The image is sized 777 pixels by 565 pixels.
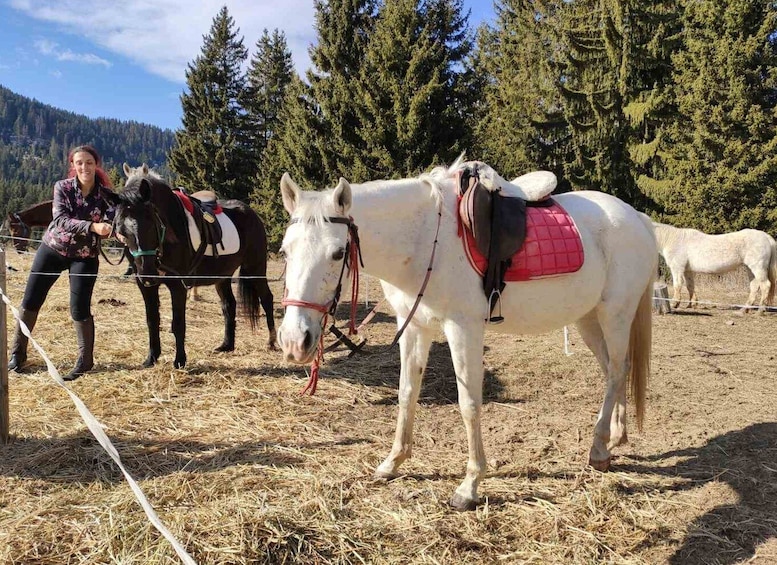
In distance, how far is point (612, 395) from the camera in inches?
127

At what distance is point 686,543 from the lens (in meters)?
2.38

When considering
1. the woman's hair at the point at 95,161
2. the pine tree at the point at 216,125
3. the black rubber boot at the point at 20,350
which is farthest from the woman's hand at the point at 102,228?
the pine tree at the point at 216,125

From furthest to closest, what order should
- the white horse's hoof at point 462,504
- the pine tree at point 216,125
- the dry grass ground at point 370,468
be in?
the pine tree at point 216,125 < the white horse's hoof at point 462,504 < the dry grass ground at point 370,468

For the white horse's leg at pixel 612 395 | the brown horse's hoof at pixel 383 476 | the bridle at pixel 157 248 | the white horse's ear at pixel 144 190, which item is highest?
the white horse's ear at pixel 144 190

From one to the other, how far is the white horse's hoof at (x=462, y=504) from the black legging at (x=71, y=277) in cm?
360

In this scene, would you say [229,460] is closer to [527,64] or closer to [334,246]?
[334,246]

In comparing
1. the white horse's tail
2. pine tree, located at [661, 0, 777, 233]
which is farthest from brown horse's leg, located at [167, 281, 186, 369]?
pine tree, located at [661, 0, 777, 233]

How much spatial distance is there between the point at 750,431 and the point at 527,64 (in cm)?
1939

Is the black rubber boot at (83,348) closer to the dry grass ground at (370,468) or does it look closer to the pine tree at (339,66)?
the dry grass ground at (370,468)

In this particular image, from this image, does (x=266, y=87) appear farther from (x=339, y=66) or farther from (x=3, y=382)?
(x=3, y=382)

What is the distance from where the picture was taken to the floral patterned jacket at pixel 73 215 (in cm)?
425

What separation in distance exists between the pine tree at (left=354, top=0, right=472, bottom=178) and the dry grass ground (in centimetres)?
733

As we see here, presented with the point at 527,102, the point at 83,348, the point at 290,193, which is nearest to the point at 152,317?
the point at 83,348

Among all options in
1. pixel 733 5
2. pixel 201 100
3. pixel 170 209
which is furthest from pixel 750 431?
pixel 201 100
